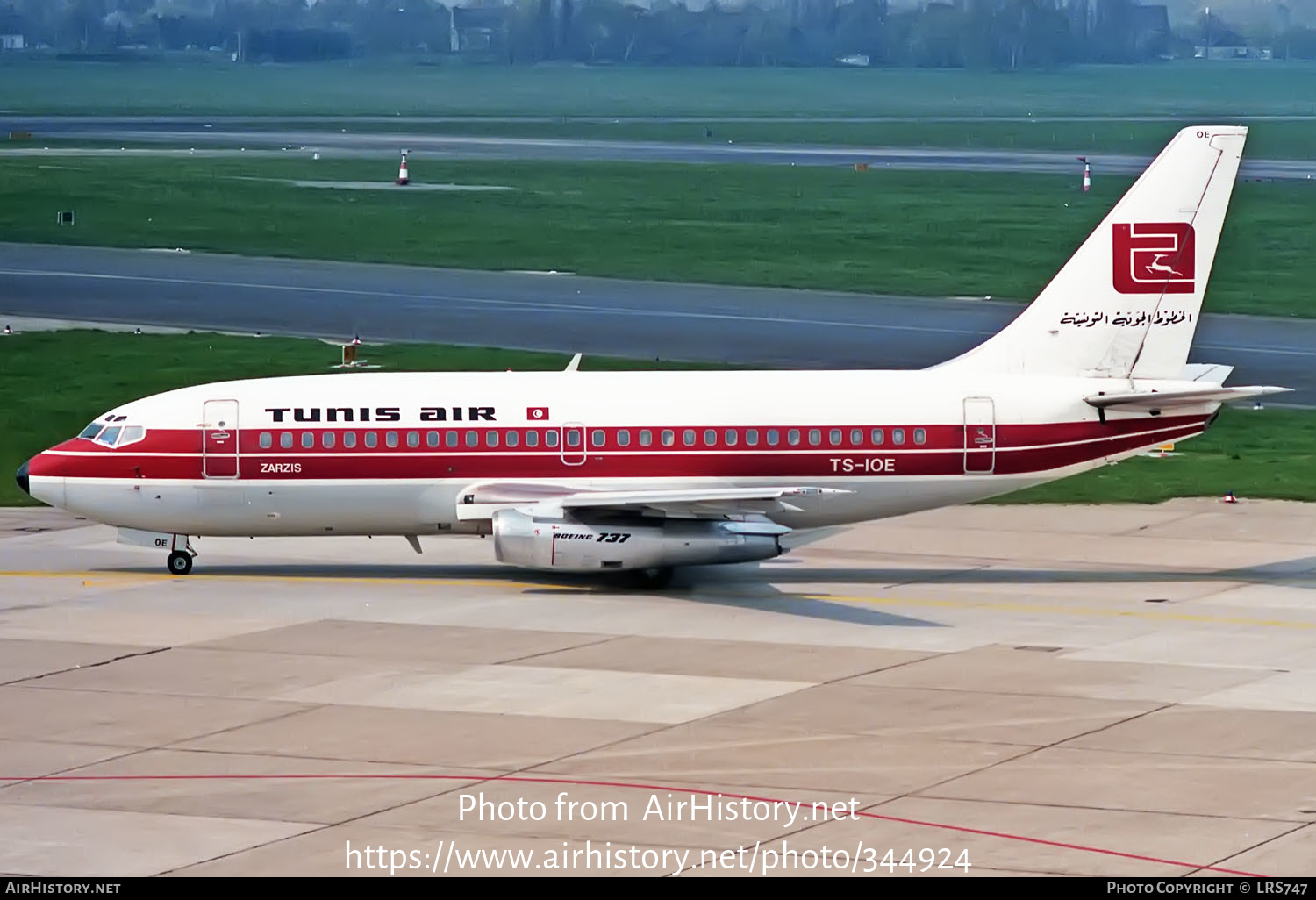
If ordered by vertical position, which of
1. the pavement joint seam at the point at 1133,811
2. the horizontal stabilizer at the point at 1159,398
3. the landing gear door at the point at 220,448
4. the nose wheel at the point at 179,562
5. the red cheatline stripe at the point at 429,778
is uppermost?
the horizontal stabilizer at the point at 1159,398

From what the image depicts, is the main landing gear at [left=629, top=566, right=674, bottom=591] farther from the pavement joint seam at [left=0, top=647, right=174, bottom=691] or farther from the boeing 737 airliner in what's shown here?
the pavement joint seam at [left=0, top=647, right=174, bottom=691]

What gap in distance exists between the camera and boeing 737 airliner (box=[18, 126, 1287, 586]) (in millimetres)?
40594

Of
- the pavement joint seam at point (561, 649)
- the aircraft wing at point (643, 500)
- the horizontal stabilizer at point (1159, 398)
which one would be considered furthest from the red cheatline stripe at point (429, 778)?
the horizontal stabilizer at point (1159, 398)

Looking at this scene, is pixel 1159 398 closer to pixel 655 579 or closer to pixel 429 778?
pixel 655 579

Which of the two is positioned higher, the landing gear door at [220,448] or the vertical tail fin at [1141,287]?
the vertical tail fin at [1141,287]

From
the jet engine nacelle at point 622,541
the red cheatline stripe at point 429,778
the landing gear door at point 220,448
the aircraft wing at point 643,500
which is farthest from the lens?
the landing gear door at point 220,448

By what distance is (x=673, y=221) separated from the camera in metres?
104

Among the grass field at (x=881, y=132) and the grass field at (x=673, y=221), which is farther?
the grass field at (x=881, y=132)

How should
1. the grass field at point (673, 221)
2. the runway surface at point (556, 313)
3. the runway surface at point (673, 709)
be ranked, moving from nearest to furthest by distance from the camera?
the runway surface at point (673, 709)
the runway surface at point (556, 313)
the grass field at point (673, 221)

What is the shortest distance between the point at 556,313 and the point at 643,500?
127 feet

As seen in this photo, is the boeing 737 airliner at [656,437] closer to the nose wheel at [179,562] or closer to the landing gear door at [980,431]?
the landing gear door at [980,431]

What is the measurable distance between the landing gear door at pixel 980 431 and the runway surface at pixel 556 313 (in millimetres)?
23075

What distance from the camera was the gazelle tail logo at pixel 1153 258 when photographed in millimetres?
41500

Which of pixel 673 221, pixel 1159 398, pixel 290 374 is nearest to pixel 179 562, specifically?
pixel 1159 398
